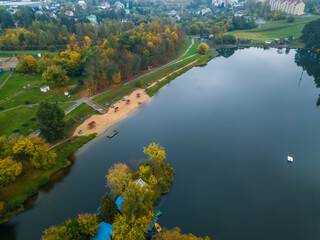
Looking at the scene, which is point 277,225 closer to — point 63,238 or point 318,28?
point 63,238

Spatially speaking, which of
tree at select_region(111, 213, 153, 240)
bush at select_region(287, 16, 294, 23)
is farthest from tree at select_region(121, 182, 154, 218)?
bush at select_region(287, 16, 294, 23)

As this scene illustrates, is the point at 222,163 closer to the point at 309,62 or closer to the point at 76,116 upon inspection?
the point at 76,116

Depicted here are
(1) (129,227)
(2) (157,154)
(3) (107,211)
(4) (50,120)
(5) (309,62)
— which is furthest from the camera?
(5) (309,62)

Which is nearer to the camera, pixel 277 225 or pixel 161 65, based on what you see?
pixel 277 225

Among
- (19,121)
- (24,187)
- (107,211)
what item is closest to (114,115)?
(19,121)

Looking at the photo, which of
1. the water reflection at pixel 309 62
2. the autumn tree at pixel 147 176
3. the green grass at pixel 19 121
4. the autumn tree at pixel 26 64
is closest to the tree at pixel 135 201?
the autumn tree at pixel 147 176

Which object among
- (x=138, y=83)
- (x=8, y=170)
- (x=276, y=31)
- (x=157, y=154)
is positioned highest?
(x=276, y=31)

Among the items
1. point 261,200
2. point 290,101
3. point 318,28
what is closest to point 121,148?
point 261,200

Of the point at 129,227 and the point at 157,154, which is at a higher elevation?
the point at 157,154
